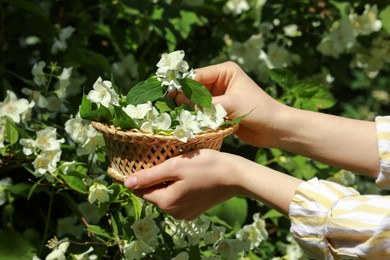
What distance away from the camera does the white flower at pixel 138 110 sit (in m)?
1.61

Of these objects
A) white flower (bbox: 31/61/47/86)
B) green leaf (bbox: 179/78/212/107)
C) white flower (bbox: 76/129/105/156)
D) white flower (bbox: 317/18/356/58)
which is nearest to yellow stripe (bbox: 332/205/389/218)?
green leaf (bbox: 179/78/212/107)

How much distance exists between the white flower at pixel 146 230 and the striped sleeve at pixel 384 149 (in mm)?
501

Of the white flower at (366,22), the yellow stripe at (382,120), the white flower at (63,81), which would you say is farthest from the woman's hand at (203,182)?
the white flower at (366,22)

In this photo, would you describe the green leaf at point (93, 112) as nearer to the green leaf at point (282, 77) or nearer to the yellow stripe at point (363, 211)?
the yellow stripe at point (363, 211)

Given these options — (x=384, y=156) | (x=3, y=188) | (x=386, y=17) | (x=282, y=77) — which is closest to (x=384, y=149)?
(x=384, y=156)

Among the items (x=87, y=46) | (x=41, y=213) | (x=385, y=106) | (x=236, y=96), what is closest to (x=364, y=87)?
(x=385, y=106)

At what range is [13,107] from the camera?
208 cm

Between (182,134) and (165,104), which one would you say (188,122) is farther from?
(165,104)

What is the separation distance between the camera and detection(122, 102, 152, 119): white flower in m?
1.61

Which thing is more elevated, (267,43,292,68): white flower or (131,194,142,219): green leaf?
(131,194,142,219): green leaf

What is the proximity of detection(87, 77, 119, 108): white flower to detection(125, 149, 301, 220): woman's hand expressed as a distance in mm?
164

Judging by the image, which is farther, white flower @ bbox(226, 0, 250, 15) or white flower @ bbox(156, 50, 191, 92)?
white flower @ bbox(226, 0, 250, 15)

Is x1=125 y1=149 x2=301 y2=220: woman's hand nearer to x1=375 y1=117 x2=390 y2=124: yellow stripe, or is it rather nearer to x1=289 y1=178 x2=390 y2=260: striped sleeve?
x1=289 y1=178 x2=390 y2=260: striped sleeve

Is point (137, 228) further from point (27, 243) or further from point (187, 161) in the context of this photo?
point (27, 243)
